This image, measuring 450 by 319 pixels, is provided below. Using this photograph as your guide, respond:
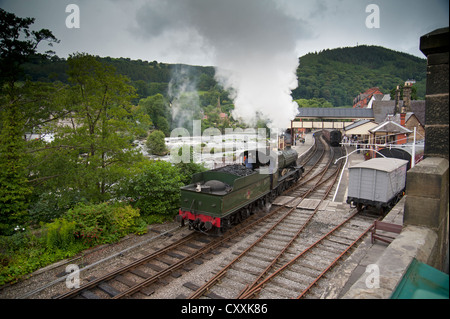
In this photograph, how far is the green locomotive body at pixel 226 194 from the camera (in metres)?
10.3

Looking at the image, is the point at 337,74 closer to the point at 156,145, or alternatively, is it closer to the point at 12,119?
the point at 156,145

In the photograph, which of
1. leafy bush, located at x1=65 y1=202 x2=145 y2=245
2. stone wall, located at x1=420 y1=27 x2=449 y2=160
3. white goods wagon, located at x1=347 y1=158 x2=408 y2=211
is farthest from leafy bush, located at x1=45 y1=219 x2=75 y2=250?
white goods wagon, located at x1=347 y1=158 x2=408 y2=211

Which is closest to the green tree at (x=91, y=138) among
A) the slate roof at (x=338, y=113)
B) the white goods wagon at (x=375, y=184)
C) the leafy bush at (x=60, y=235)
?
the leafy bush at (x=60, y=235)

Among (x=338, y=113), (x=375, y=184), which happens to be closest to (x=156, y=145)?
(x=338, y=113)

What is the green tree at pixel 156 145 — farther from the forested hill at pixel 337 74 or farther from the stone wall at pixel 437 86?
the forested hill at pixel 337 74

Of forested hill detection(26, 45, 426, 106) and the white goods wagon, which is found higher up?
forested hill detection(26, 45, 426, 106)

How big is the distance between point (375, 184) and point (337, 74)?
443 ft

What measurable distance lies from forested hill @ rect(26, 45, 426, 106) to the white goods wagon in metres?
95.3

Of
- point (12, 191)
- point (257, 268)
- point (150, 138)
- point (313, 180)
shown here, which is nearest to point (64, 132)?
point (12, 191)

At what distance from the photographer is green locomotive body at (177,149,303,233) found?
10.3 m

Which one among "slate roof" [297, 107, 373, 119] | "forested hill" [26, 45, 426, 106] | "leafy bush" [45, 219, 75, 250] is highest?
"forested hill" [26, 45, 426, 106]

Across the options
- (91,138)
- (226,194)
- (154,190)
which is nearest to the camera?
(226,194)

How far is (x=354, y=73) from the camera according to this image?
131125 millimetres

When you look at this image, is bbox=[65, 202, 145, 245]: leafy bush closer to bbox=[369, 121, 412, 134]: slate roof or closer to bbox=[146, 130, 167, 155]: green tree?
bbox=[369, 121, 412, 134]: slate roof
